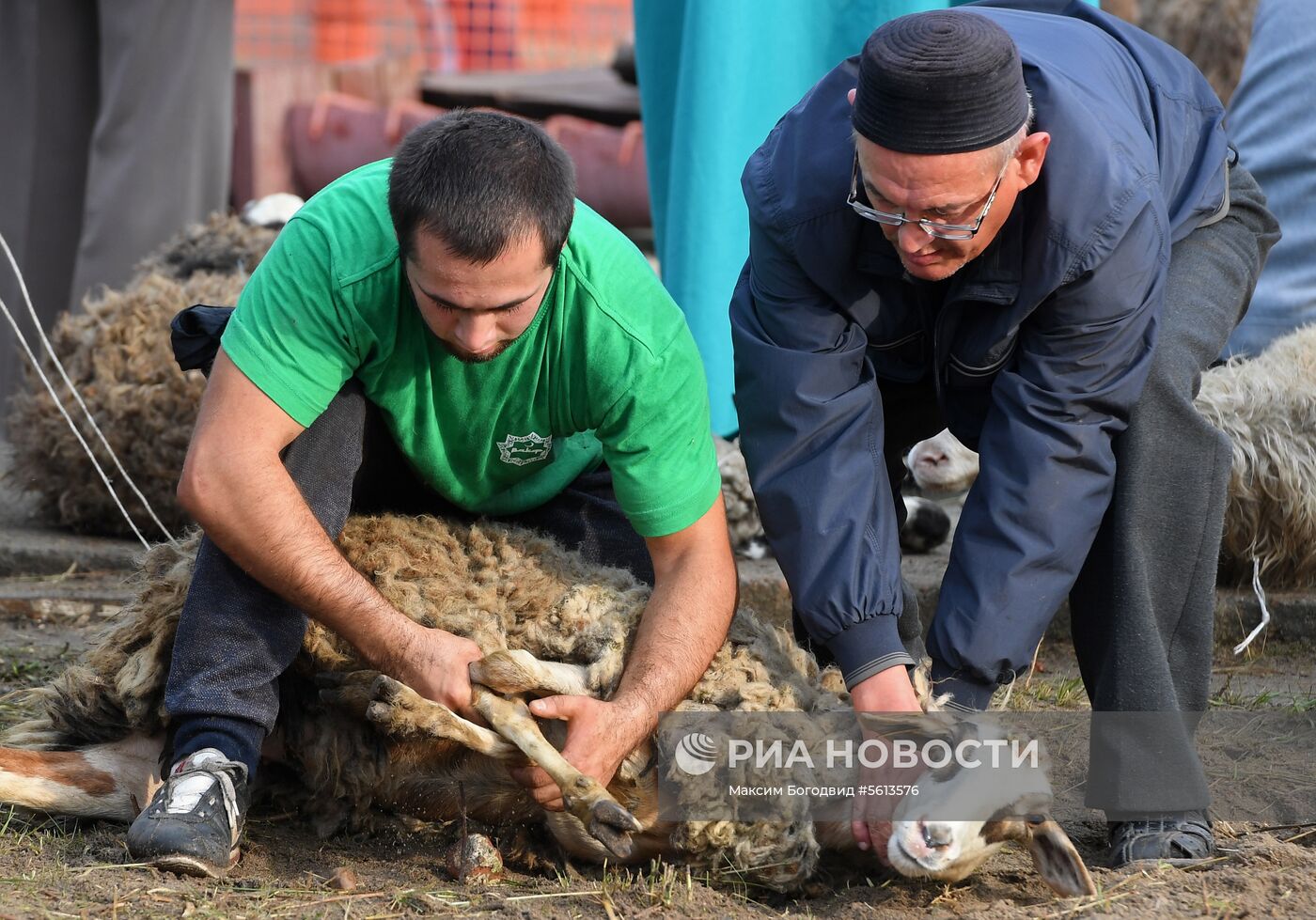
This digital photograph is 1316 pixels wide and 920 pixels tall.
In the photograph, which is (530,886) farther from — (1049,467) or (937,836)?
(1049,467)

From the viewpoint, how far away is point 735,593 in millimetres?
2967

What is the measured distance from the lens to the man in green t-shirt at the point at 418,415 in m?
2.71

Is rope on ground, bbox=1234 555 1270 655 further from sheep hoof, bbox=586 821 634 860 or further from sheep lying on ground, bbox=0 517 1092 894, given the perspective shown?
sheep hoof, bbox=586 821 634 860

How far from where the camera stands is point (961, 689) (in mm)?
2797

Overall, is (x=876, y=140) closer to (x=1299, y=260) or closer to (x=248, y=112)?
(x=1299, y=260)

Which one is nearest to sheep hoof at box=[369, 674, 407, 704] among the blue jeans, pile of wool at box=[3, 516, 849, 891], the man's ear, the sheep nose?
pile of wool at box=[3, 516, 849, 891]

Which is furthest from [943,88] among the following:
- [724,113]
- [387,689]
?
[724,113]

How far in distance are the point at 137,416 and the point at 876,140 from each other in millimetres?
2945

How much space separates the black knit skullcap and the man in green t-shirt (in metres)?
0.63

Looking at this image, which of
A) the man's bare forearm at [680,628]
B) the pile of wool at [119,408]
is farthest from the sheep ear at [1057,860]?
the pile of wool at [119,408]

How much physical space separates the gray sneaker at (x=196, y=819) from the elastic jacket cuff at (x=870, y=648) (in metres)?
1.18

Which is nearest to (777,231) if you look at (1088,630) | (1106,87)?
(1106,87)

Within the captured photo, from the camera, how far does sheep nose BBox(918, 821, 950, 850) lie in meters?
2.48

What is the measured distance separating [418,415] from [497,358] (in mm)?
232
